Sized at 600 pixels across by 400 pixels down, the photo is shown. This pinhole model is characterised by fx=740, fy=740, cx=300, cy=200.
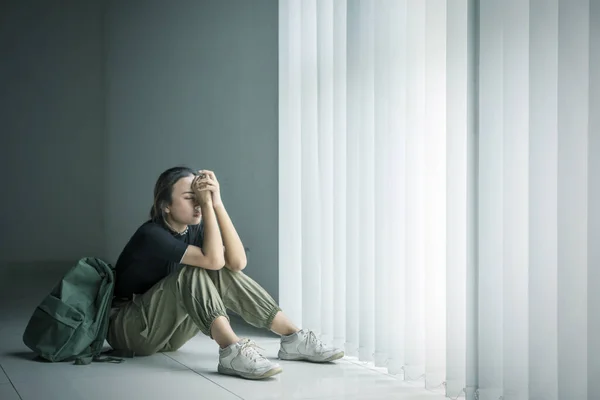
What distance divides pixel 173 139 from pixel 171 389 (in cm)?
263

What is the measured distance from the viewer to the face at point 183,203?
2.60 m


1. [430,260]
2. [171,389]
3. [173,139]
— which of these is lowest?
[171,389]

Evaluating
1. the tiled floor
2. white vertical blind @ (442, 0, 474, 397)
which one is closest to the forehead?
the tiled floor

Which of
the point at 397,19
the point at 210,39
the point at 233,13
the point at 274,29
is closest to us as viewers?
the point at 397,19

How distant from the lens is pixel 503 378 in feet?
6.40

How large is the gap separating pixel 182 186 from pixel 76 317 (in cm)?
57

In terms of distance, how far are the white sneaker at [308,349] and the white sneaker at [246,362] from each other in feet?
0.70

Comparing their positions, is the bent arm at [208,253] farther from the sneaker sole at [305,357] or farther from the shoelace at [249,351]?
the sneaker sole at [305,357]

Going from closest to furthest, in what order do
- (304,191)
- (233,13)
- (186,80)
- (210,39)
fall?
(304,191) < (233,13) < (210,39) < (186,80)

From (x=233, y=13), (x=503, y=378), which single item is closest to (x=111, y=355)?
(x=503, y=378)

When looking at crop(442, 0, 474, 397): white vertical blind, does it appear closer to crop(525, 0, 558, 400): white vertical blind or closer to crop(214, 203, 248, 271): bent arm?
crop(525, 0, 558, 400): white vertical blind

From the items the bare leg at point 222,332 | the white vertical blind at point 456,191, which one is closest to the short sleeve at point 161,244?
the bare leg at point 222,332

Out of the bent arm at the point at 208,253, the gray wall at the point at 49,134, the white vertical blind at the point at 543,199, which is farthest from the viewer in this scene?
the gray wall at the point at 49,134

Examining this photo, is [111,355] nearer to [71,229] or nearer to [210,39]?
[210,39]
